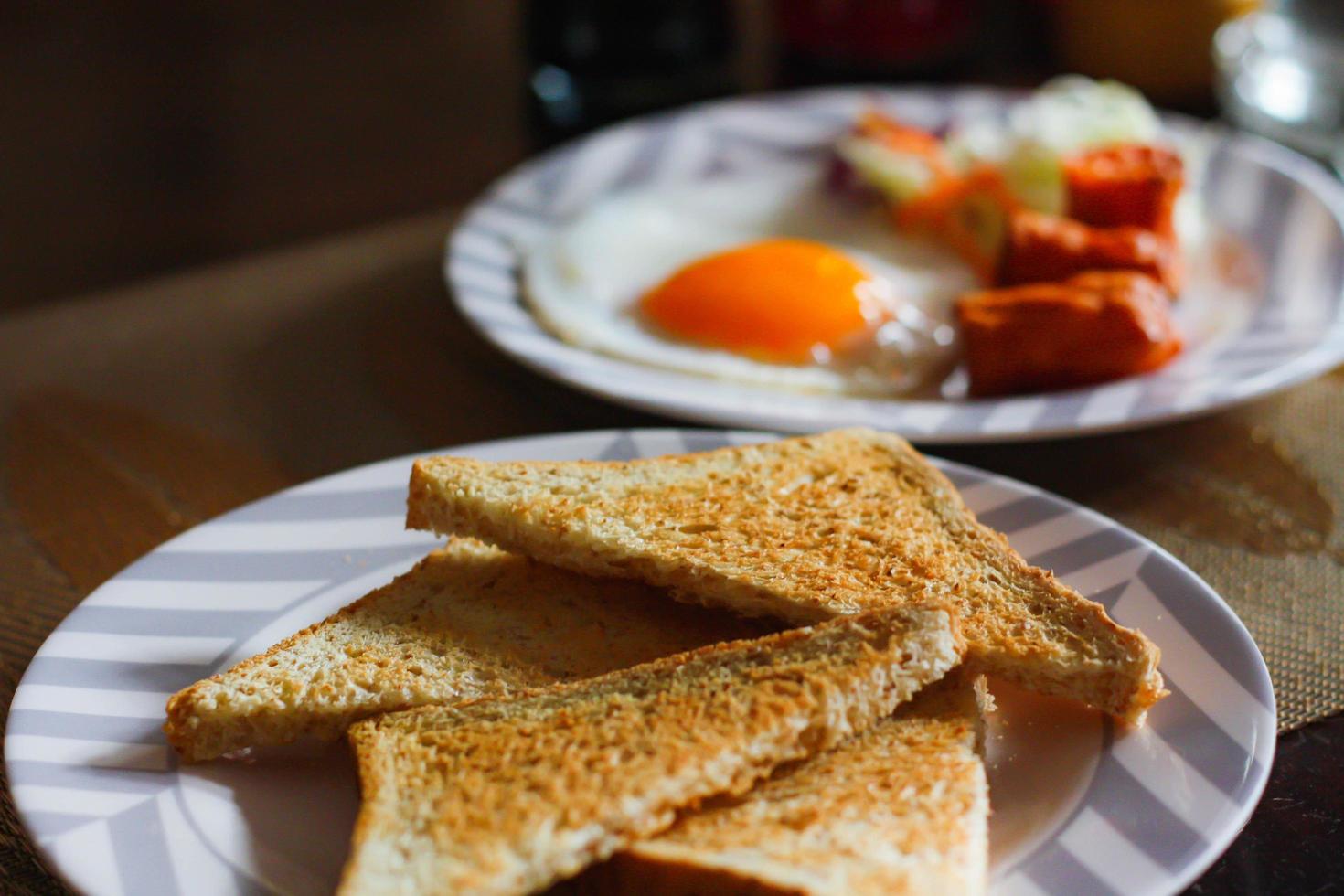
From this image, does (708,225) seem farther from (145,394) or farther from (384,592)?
(384,592)

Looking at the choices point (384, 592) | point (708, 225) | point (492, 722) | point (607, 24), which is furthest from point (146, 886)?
point (607, 24)

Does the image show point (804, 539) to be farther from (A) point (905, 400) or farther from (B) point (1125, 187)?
(B) point (1125, 187)

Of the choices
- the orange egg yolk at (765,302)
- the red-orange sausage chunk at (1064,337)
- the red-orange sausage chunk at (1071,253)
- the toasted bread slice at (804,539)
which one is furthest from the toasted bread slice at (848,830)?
the red-orange sausage chunk at (1071,253)

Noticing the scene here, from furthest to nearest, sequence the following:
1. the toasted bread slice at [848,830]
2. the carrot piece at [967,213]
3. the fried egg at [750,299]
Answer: the carrot piece at [967,213], the fried egg at [750,299], the toasted bread slice at [848,830]

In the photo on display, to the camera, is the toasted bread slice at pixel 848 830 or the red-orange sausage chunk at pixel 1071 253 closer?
the toasted bread slice at pixel 848 830

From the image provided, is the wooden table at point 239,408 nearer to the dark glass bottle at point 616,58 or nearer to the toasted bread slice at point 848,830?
the toasted bread slice at point 848,830

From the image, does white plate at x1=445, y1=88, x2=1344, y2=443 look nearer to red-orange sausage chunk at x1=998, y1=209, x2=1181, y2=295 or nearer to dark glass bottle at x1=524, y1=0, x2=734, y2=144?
red-orange sausage chunk at x1=998, y1=209, x2=1181, y2=295

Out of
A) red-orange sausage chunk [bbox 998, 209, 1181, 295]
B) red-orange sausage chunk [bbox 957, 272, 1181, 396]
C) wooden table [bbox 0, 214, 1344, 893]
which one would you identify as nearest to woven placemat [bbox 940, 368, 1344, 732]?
wooden table [bbox 0, 214, 1344, 893]

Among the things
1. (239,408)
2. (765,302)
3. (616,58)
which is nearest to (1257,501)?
(765,302)
